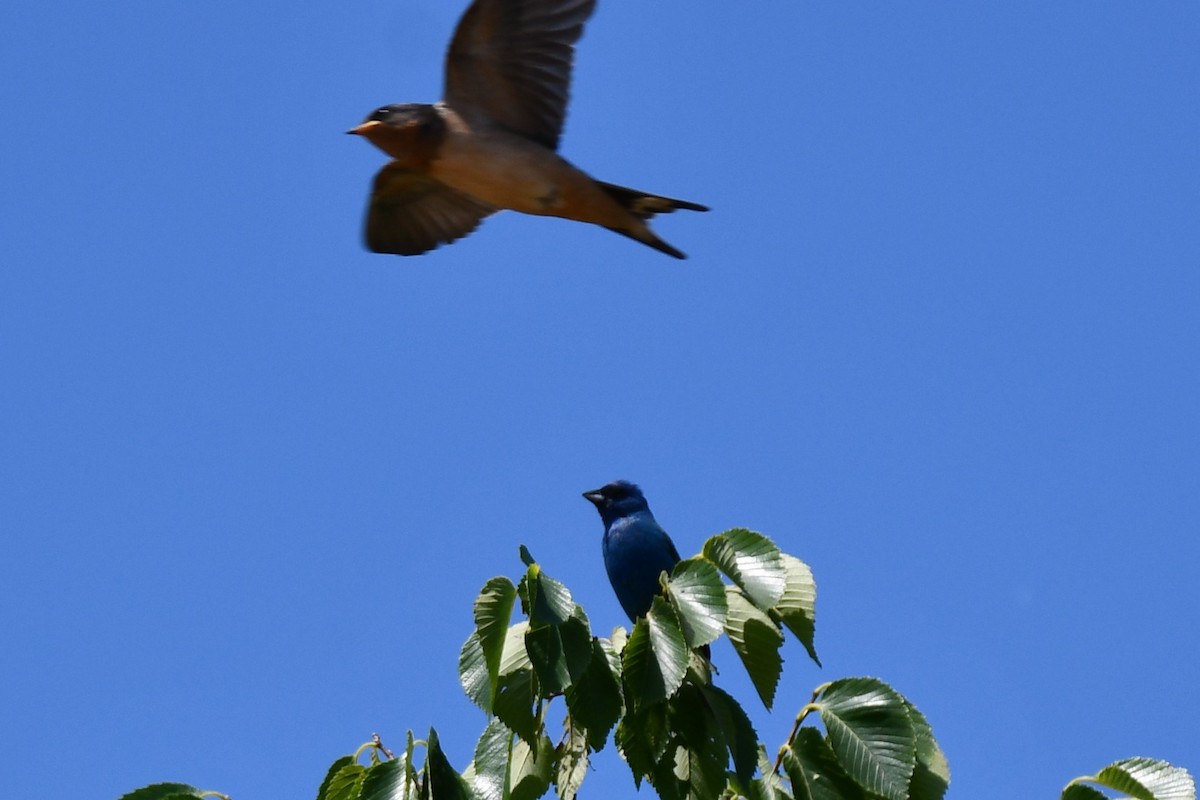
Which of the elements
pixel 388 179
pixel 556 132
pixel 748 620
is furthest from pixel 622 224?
pixel 748 620

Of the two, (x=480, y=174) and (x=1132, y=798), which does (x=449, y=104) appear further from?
(x=1132, y=798)

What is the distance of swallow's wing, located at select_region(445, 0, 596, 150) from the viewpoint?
7.08m

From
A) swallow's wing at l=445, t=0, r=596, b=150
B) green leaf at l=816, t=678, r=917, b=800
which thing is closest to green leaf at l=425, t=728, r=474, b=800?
green leaf at l=816, t=678, r=917, b=800

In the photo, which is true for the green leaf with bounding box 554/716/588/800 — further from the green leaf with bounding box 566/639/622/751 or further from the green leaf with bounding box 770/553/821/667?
the green leaf with bounding box 770/553/821/667

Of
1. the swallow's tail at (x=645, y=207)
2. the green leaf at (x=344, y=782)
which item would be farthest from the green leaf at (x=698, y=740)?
the swallow's tail at (x=645, y=207)

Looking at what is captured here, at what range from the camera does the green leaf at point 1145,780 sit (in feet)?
12.9

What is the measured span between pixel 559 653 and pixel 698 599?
360 millimetres

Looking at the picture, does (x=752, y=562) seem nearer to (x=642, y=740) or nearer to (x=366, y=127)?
(x=642, y=740)

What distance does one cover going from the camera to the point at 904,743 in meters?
3.89

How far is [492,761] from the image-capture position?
4094 millimetres

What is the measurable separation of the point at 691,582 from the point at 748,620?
0.23m

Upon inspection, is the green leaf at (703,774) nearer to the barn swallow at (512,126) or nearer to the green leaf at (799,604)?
the green leaf at (799,604)

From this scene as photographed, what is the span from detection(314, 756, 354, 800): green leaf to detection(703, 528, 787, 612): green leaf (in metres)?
1.02

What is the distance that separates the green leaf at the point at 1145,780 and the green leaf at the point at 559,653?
51.0 inches
